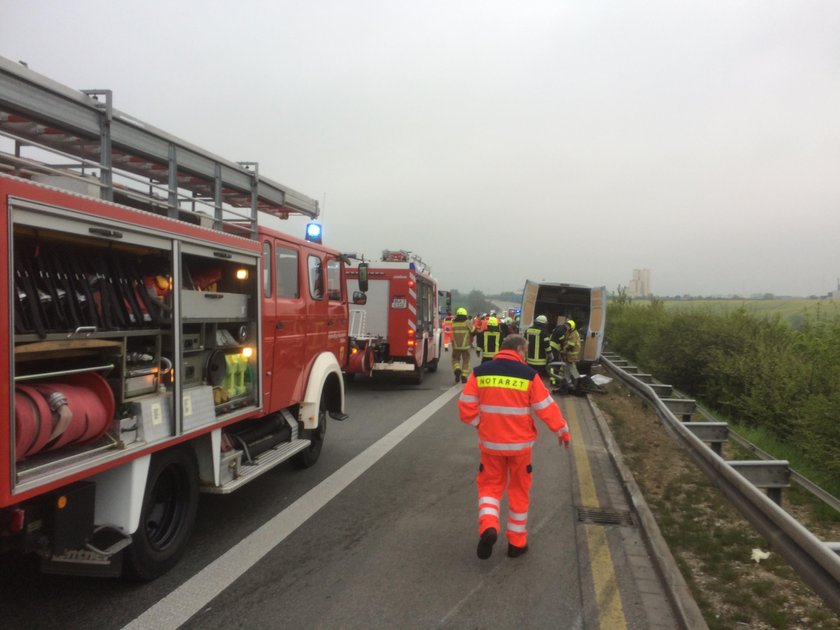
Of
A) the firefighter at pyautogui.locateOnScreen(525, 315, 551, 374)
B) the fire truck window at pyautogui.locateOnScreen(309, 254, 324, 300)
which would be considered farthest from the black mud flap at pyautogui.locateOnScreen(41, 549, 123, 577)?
the firefighter at pyautogui.locateOnScreen(525, 315, 551, 374)

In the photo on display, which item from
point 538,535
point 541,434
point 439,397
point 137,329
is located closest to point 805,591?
point 538,535

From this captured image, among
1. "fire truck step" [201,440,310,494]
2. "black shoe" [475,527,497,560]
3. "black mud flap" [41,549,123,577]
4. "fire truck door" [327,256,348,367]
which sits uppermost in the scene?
"fire truck door" [327,256,348,367]

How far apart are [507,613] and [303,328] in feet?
11.9

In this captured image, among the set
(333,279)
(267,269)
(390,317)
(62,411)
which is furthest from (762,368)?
(62,411)

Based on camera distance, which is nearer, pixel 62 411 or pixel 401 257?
pixel 62 411

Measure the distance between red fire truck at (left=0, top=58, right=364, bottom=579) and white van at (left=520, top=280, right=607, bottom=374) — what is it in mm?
10899

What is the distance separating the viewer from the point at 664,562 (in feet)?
13.9

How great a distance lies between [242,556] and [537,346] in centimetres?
1092

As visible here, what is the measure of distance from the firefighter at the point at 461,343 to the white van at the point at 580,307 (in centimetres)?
186

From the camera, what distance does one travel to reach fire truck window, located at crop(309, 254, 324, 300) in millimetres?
6879

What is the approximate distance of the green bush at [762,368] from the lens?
6.01 meters

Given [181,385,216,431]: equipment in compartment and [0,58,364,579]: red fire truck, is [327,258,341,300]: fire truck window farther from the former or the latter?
[181,385,216,431]: equipment in compartment

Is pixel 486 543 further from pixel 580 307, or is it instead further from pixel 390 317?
pixel 580 307

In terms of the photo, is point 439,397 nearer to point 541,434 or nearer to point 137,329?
point 541,434
